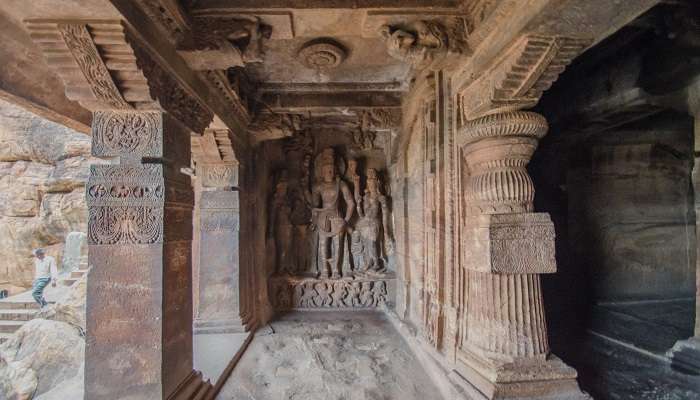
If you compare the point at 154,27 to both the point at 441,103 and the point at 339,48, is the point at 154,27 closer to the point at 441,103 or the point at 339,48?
the point at 339,48

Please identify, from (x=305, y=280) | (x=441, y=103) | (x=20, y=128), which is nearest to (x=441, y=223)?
(x=441, y=103)

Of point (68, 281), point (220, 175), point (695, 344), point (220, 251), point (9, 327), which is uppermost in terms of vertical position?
point (220, 175)

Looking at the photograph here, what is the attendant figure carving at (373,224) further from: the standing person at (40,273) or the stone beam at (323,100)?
the standing person at (40,273)

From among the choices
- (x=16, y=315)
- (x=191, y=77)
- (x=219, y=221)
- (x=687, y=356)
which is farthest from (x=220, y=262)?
(x=16, y=315)

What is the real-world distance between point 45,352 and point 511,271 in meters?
12.0

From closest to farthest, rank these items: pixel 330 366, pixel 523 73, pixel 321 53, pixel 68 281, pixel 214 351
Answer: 1. pixel 523 73
2. pixel 321 53
3. pixel 330 366
4. pixel 214 351
5. pixel 68 281

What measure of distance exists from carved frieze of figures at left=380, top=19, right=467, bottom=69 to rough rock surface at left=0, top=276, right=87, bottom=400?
9.46 m

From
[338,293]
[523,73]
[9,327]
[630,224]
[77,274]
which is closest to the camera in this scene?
[523,73]

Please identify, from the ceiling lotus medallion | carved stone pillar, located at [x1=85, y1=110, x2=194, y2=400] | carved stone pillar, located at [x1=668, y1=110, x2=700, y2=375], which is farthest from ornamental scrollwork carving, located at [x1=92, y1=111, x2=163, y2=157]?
carved stone pillar, located at [x1=668, y1=110, x2=700, y2=375]

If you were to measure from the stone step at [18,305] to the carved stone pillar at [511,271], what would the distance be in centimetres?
1508

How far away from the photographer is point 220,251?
13.0 feet

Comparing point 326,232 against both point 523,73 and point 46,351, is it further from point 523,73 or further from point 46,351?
point 46,351

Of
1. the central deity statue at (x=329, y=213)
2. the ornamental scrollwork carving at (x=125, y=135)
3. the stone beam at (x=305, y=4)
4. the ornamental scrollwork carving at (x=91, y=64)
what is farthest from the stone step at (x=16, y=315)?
the stone beam at (x=305, y=4)

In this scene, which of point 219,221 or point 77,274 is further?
point 77,274
